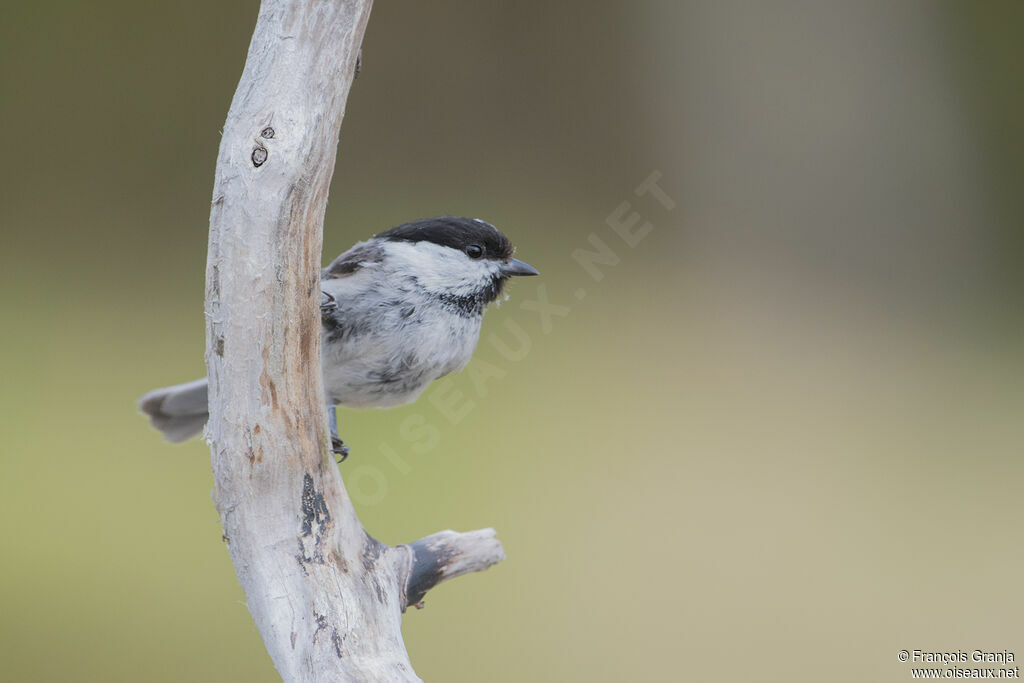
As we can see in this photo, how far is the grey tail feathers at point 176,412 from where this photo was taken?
5.26 ft

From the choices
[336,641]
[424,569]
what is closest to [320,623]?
[336,641]

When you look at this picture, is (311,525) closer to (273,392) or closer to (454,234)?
(273,392)

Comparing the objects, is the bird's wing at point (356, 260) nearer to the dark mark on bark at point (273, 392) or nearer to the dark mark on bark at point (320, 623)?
the dark mark on bark at point (273, 392)

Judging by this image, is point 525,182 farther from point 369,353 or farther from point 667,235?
point 369,353

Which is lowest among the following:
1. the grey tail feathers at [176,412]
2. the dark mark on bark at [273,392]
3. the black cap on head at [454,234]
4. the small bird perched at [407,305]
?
the grey tail feathers at [176,412]

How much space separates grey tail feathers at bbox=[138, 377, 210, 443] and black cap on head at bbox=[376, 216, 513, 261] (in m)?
0.49

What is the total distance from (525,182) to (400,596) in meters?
1.86

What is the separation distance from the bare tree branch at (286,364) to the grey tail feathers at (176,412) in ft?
1.70

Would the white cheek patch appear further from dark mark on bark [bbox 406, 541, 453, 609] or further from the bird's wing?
dark mark on bark [bbox 406, 541, 453, 609]

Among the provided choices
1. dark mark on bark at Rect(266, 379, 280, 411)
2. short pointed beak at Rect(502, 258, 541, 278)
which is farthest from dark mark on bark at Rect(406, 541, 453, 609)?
short pointed beak at Rect(502, 258, 541, 278)

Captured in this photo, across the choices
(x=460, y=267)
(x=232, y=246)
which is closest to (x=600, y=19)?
(x=460, y=267)

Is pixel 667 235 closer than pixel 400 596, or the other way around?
pixel 400 596

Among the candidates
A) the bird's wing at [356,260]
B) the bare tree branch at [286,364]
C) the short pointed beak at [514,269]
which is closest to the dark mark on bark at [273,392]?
the bare tree branch at [286,364]

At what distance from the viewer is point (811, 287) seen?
3.18m
